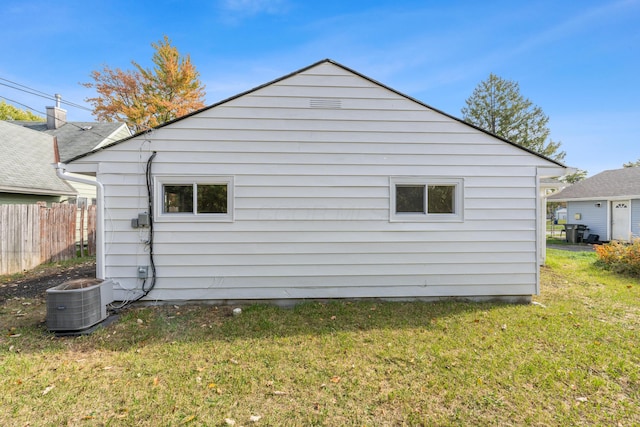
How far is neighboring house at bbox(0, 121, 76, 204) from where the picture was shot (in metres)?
9.15

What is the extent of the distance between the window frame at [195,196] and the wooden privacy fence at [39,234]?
232 inches

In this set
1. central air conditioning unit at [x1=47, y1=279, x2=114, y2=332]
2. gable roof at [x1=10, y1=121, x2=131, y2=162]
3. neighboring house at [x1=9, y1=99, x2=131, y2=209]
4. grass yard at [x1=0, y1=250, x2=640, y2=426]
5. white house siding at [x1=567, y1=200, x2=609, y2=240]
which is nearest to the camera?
grass yard at [x1=0, y1=250, x2=640, y2=426]

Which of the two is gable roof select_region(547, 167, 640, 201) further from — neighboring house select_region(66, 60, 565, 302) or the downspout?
the downspout

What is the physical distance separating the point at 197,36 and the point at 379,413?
10670mm

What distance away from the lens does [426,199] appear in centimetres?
520

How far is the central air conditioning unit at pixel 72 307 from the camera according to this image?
3779 mm

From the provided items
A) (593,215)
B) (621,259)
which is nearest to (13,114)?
(621,259)

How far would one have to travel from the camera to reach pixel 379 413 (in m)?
2.41

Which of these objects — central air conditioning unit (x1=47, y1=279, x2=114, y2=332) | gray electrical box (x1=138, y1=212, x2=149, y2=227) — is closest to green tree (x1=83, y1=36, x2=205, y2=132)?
gray electrical box (x1=138, y1=212, x2=149, y2=227)

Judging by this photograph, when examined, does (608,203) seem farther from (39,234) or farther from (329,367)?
(39,234)

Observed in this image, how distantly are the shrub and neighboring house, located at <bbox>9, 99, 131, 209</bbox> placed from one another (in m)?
19.0

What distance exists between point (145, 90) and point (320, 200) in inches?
853

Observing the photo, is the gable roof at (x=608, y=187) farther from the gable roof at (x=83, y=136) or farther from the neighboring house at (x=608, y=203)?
the gable roof at (x=83, y=136)

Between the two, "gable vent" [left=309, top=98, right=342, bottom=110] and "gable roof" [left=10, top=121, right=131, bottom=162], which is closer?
"gable vent" [left=309, top=98, right=342, bottom=110]
